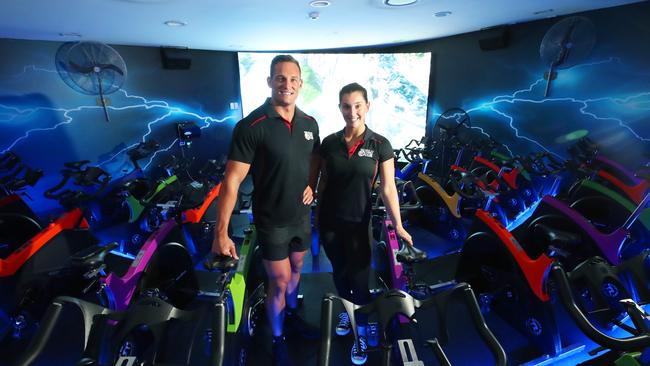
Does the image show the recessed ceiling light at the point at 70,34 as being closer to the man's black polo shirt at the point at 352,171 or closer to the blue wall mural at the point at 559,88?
the man's black polo shirt at the point at 352,171

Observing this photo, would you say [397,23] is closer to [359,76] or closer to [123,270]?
[359,76]

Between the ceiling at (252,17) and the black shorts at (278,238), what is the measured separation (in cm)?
190

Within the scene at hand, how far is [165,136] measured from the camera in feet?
18.0

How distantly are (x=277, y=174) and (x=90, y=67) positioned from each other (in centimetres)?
322

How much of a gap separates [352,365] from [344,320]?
32cm

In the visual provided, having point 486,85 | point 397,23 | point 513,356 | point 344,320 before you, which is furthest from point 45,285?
point 486,85

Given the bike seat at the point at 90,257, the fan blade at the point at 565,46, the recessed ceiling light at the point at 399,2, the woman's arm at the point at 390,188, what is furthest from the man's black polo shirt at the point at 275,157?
the fan blade at the point at 565,46

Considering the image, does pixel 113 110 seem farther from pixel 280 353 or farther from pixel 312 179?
pixel 280 353

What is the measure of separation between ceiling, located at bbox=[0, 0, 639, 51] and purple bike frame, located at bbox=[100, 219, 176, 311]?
6.32 feet

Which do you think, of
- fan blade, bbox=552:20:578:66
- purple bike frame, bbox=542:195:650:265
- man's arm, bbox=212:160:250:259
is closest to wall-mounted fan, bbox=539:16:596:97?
fan blade, bbox=552:20:578:66

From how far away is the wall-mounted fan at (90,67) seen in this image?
10.4 ft

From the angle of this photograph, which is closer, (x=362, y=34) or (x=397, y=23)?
(x=397, y=23)

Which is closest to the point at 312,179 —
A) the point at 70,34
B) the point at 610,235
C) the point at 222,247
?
the point at 222,247

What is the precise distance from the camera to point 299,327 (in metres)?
2.21
